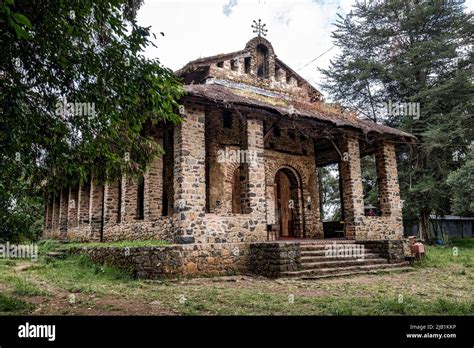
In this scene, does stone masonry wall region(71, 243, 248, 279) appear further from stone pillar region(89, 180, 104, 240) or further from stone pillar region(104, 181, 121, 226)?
stone pillar region(89, 180, 104, 240)

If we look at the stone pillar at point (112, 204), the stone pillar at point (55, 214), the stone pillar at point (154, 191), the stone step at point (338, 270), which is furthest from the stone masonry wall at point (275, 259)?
the stone pillar at point (55, 214)

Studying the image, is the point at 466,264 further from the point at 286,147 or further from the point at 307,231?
the point at 286,147

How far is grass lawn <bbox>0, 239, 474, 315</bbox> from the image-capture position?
17.8ft

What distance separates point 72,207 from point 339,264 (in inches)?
575

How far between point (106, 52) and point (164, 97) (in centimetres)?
102

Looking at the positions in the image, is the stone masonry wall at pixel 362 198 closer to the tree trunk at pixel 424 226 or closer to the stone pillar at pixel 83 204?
the tree trunk at pixel 424 226

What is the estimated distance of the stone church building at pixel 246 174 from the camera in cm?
929

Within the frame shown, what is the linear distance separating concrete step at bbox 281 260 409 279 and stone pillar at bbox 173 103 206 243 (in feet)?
8.52

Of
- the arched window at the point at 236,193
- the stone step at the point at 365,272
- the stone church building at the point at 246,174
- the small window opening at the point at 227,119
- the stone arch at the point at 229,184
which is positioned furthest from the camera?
the small window opening at the point at 227,119

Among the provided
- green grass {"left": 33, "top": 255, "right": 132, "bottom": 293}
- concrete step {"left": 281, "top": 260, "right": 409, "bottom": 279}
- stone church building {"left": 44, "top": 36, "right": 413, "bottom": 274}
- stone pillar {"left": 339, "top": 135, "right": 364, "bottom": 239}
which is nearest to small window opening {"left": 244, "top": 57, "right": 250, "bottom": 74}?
stone church building {"left": 44, "top": 36, "right": 413, "bottom": 274}

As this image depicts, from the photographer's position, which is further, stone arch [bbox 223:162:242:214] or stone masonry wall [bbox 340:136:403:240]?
stone masonry wall [bbox 340:136:403:240]

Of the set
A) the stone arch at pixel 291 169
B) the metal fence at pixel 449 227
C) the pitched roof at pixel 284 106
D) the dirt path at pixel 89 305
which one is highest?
the pitched roof at pixel 284 106

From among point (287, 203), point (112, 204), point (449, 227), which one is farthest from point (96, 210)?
point (449, 227)

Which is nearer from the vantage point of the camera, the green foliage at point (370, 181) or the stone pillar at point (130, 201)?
the stone pillar at point (130, 201)
